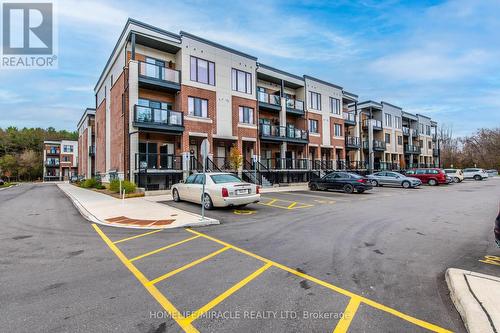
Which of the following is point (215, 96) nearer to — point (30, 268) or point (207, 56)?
point (207, 56)

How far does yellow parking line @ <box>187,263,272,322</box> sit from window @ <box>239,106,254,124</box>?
20.0m

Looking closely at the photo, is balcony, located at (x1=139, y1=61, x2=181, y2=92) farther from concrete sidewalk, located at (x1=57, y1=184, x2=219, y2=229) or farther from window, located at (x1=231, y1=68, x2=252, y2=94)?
concrete sidewalk, located at (x1=57, y1=184, x2=219, y2=229)

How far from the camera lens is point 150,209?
1113cm

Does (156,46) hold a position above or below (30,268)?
above

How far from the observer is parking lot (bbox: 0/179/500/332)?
10.2ft

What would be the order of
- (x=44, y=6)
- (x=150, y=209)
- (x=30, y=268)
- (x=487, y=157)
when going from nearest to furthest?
(x=30, y=268) < (x=150, y=209) < (x=44, y=6) < (x=487, y=157)

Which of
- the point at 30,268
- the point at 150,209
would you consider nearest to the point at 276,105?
the point at 150,209

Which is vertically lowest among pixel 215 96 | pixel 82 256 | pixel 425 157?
pixel 82 256

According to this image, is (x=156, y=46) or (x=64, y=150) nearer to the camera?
(x=156, y=46)

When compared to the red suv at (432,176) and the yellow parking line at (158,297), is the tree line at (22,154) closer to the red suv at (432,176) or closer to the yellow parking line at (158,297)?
the yellow parking line at (158,297)

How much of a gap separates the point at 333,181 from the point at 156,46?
16801mm

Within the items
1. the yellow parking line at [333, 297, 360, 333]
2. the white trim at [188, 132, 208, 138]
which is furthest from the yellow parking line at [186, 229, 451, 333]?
the white trim at [188, 132, 208, 138]

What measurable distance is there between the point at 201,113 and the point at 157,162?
5344mm

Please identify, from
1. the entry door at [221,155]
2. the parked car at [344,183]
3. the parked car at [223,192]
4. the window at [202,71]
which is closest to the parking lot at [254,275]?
the parked car at [223,192]
